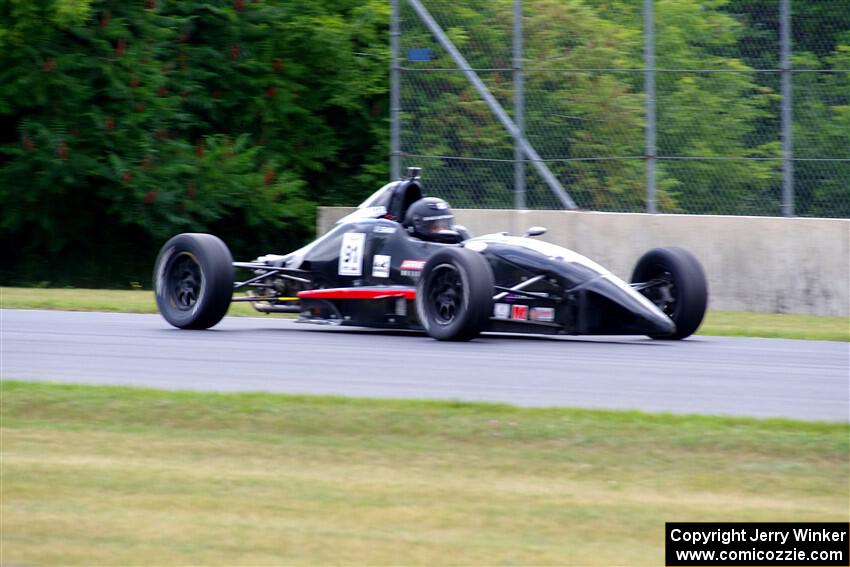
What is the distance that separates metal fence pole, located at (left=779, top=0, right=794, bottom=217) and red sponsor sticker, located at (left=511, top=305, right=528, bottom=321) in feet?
17.2

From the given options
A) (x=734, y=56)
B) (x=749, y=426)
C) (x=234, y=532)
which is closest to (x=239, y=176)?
(x=734, y=56)

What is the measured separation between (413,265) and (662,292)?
87.0 inches

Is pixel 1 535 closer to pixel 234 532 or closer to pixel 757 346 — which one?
pixel 234 532

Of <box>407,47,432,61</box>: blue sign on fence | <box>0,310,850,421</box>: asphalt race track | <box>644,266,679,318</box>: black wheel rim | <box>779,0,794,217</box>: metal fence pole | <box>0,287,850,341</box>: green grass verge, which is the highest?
<box>407,47,432,61</box>: blue sign on fence

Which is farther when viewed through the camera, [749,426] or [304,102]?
[304,102]

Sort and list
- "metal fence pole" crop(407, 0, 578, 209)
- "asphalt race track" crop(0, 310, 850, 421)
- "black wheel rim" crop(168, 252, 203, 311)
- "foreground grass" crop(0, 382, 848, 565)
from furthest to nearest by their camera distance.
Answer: "metal fence pole" crop(407, 0, 578, 209) → "black wheel rim" crop(168, 252, 203, 311) → "asphalt race track" crop(0, 310, 850, 421) → "foreground grass" crop(0, 382, 848, 565)

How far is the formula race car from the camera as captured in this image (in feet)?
37.2

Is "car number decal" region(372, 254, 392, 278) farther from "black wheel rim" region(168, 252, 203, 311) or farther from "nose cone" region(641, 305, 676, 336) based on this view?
"nose cone" region(641, 305, 676, 336)

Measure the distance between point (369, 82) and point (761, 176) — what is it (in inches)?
398

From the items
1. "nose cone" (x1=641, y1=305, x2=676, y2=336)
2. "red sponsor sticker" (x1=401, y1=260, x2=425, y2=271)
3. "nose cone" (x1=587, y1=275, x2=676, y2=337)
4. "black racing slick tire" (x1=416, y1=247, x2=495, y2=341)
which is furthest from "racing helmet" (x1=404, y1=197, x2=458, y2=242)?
"nose cone" (x1=641, y1=305, x2=676, y2=336)

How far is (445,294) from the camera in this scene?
38.5 feet

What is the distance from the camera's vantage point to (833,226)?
15531 millimetres

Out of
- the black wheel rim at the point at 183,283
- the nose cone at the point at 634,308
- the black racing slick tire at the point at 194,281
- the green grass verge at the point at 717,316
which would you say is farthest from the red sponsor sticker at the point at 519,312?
the black wheel rim at the point at 183,283

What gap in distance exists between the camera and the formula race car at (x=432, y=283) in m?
11.3
